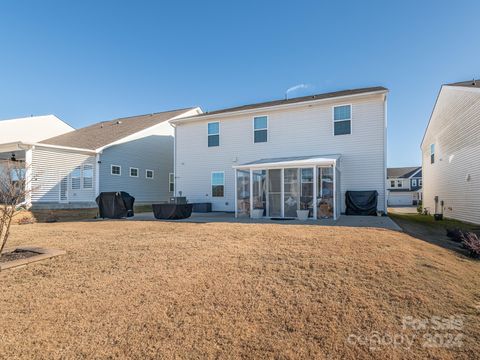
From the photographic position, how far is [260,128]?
1582cm

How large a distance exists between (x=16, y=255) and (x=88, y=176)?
40.9ft

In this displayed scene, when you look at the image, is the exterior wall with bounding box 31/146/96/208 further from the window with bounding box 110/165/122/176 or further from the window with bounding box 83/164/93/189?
the window with bounding box 110/165/122/176

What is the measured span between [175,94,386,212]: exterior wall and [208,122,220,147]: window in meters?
0.26

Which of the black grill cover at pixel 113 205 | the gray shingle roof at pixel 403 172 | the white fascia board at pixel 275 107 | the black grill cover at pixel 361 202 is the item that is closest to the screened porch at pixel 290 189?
the black grill cover at pixel 361 202

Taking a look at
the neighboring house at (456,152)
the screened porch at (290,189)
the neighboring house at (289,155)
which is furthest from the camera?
the neighboring house at (456,152)

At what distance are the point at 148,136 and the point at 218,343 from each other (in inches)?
775

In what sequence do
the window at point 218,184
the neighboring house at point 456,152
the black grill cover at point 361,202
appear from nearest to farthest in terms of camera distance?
the neighboring house at point 456,152 < the black grill cover at point 361,202 < the window at point 218,184

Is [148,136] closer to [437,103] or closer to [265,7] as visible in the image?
[265,7]

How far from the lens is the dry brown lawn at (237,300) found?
2979 mm

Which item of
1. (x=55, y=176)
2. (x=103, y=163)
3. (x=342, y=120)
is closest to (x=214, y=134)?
(x=103, y=163)

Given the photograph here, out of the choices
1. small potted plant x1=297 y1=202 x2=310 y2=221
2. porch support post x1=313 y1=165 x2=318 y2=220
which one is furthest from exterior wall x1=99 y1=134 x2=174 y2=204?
porch support post x1=313 y1=165 x2=318 y2=220

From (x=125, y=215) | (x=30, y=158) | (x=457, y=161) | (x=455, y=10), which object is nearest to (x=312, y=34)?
(x=455, y=10)

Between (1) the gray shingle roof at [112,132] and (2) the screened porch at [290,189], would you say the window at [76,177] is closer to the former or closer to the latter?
(1) the gray shingle roof at [112,132]

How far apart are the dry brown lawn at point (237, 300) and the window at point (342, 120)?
8441mm
